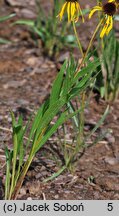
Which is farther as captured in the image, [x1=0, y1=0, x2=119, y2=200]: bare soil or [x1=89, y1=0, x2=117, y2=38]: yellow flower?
[x1=0, y1=0, x2=119, y2=200]: bare soil

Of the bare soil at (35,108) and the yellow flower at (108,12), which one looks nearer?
the yellow flower at (108,12)

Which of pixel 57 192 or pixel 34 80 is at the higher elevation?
pixel 34 80

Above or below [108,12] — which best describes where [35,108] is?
below

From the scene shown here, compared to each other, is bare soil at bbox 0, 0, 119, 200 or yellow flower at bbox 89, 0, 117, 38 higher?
yellow flower at bbox 89, 0, 117, 38

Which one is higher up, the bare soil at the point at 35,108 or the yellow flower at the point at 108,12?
the yellow flower at the point at 108,12

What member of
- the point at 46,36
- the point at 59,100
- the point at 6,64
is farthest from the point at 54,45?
the point at 59,100

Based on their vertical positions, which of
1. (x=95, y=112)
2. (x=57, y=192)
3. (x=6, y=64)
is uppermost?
(x=6, y=64)

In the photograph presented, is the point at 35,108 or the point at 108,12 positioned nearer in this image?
the point at 108,12

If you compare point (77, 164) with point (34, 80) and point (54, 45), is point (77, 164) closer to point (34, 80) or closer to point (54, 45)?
point (34, 80)
